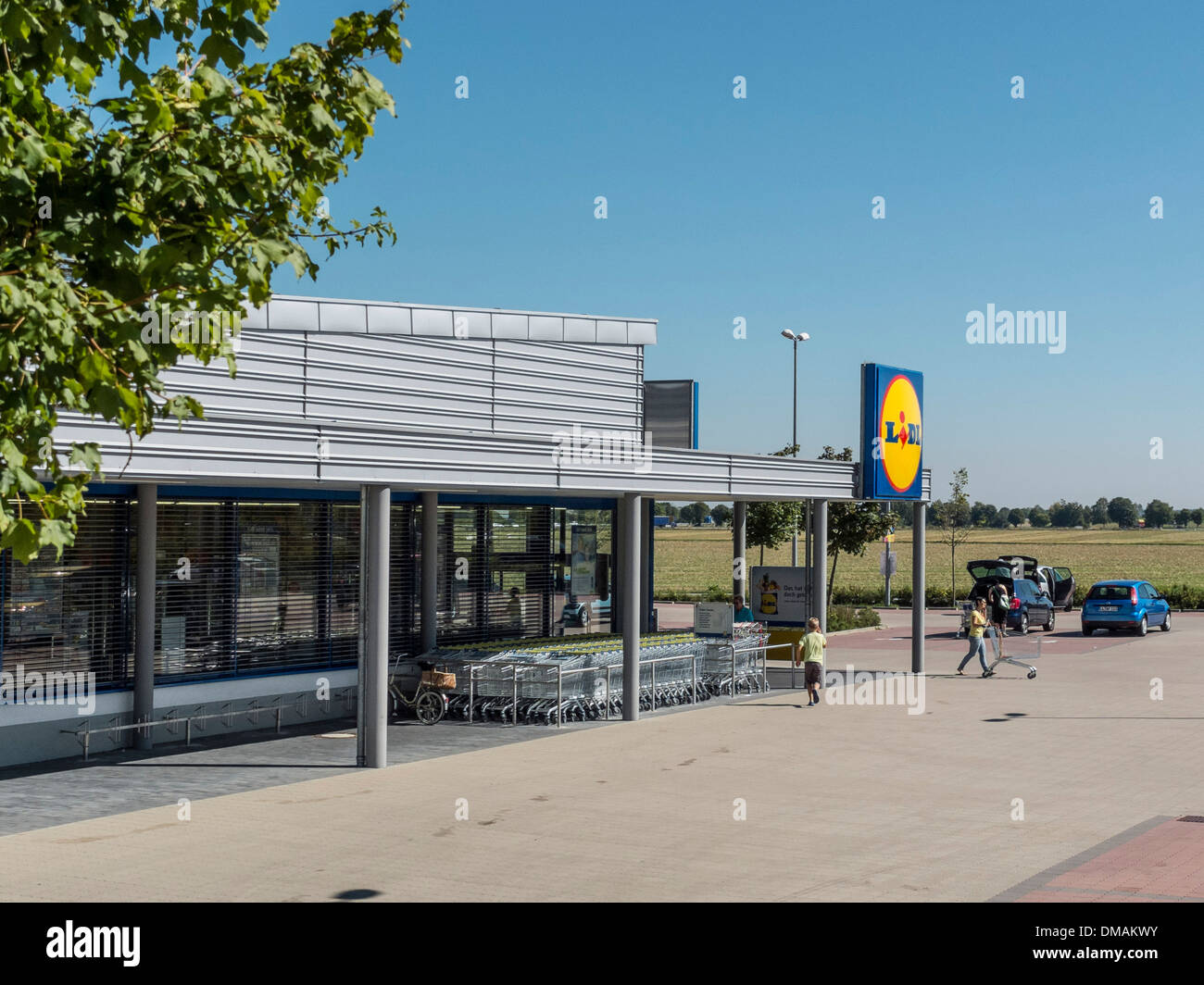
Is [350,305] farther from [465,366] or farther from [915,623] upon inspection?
[915,623]

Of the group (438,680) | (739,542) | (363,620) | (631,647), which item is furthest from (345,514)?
(739,542)

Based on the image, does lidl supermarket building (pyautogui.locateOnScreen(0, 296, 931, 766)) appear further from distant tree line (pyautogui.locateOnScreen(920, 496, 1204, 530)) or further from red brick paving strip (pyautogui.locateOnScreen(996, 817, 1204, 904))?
distant tree line (pyautogui.locateOnScreen(920, 496, 1204, 530))

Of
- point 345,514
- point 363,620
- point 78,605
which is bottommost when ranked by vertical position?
point 363,620

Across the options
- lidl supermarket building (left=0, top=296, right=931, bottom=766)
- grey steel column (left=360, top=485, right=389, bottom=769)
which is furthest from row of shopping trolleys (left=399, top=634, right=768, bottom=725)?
grey steel column (left=360, top=485, right=389, bottom=769)

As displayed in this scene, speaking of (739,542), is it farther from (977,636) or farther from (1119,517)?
(1119,517)

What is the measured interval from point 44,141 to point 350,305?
41.4 ft

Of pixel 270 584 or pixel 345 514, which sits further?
pixel 345 514

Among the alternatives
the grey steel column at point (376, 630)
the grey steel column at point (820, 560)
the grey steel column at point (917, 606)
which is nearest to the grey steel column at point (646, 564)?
the grey steel column at point (820, 560)

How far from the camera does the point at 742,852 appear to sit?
11195 millimetres

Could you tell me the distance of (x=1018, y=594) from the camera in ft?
127

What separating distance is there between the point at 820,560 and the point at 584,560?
4.20 metres

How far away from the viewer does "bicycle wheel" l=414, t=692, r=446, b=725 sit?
19.0m
